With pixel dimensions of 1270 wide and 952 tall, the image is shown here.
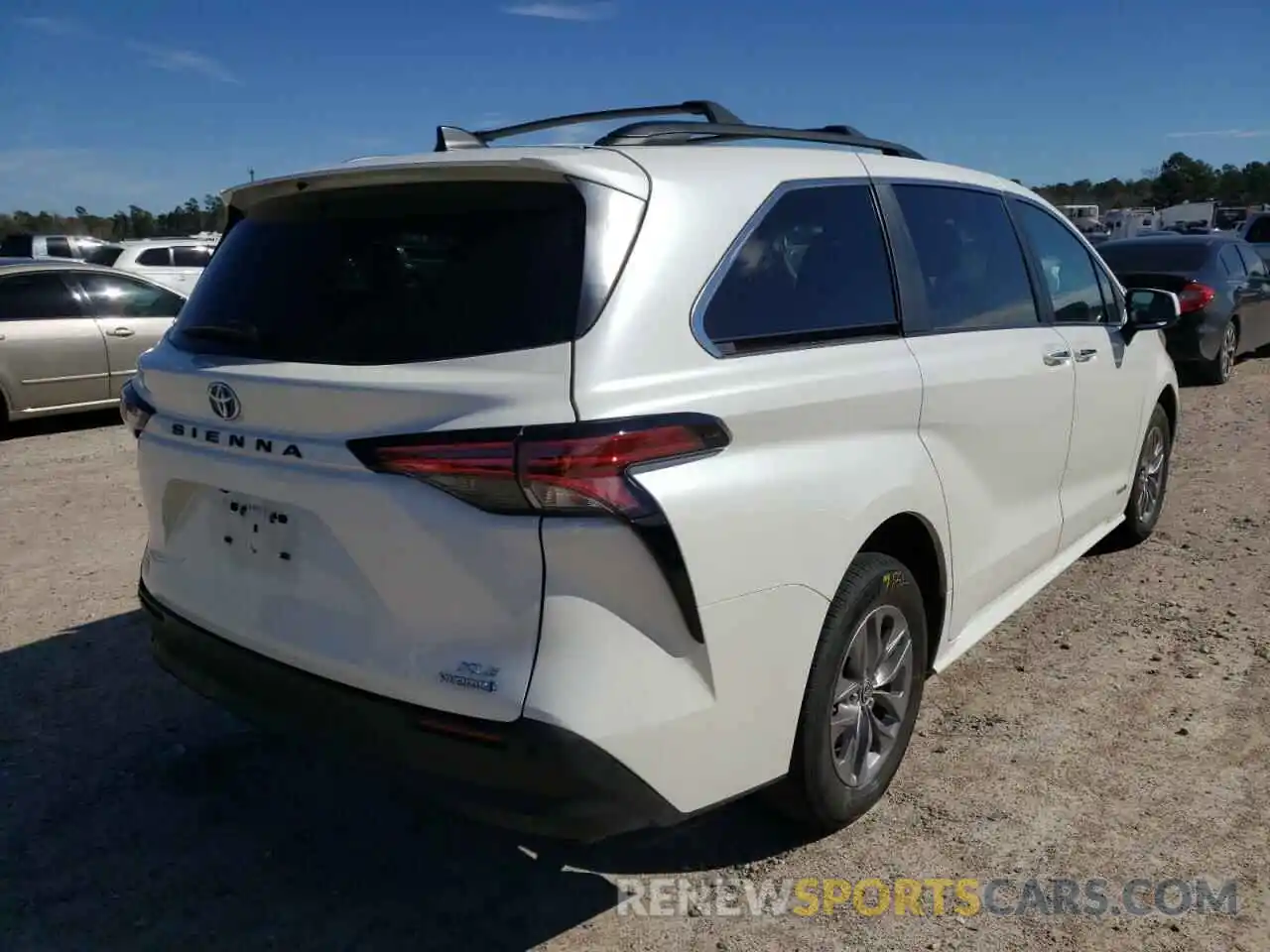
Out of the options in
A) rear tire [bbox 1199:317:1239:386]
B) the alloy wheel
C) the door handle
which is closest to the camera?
the alloy wheel

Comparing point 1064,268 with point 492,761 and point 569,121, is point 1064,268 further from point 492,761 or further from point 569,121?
point 492,761

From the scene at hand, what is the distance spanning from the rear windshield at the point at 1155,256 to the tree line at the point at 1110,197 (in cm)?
4532

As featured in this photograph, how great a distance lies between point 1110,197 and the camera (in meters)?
83.2

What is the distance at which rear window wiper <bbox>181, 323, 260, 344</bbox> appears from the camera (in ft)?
9.14

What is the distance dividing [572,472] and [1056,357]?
2.67 meters

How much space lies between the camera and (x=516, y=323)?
2400 millimetres

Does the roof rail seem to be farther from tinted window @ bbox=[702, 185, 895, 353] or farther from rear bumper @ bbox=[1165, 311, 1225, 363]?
rear bumper @ bbox=[1165, 311, 1225, 363]

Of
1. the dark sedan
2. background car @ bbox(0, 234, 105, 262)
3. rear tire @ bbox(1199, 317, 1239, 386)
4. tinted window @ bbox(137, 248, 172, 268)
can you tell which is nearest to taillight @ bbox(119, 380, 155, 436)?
the dark sedan

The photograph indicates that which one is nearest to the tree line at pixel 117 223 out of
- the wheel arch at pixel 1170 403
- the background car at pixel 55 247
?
the background car at pixel 55 247

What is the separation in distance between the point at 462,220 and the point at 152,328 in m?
8.88

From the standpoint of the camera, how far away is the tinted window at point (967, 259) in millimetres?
3602

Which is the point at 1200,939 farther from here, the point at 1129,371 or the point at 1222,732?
the point at 1129,371

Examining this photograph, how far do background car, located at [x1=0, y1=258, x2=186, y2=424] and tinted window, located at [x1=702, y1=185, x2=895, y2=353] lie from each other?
844cm

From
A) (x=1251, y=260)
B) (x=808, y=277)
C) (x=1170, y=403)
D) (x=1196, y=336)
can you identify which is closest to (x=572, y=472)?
(x=808, y=277)
